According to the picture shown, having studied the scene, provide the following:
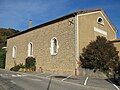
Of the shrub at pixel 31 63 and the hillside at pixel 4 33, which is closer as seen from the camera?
the shrub at pixel 31 63

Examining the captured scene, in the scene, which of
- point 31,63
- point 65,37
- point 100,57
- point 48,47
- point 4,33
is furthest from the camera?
point 4,33

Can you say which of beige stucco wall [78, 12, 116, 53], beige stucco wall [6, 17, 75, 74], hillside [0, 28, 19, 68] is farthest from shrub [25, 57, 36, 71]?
hillside [0, 28, 19, 68]

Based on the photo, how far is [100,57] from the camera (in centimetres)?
1767

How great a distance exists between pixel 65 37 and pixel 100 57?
179 inches

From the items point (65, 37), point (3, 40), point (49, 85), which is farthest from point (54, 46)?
point (3, 40)

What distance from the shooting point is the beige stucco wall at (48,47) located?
19.6m

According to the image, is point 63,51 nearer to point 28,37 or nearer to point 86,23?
point 86,23

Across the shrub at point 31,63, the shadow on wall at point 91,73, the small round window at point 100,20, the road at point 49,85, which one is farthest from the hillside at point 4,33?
the road at point 49,85

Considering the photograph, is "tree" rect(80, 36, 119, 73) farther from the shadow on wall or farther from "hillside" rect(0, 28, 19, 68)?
"hillside" rect(0, 28, 19, 68)

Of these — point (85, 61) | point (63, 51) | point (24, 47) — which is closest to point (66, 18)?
point (63, 51)

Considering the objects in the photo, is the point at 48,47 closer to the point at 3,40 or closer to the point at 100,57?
the point at 100,57

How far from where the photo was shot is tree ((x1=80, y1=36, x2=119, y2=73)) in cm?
1772

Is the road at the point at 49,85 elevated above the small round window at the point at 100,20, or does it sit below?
below

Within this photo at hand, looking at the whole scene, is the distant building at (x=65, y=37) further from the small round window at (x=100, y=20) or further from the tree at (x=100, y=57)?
the tree at (x=100, y=57)
